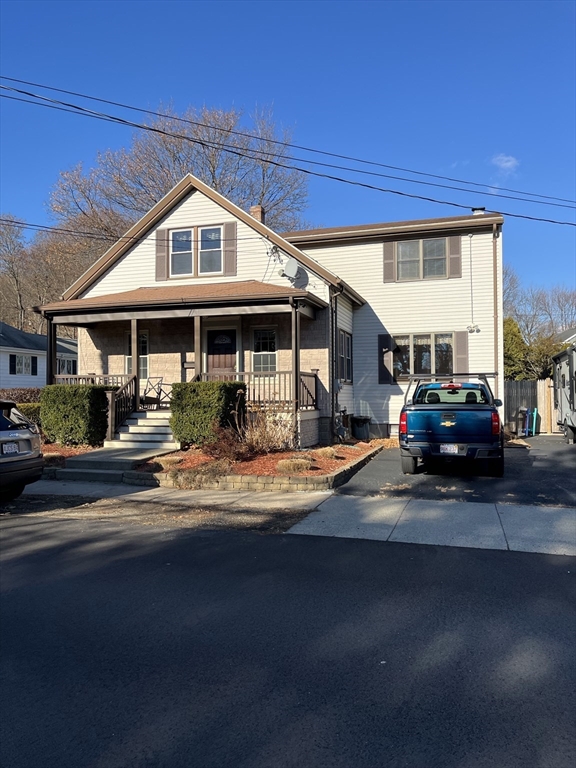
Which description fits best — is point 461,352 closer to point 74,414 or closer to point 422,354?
point 422,354

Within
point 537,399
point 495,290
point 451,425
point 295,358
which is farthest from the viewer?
point 537,399

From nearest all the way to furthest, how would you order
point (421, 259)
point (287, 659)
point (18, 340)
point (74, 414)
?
point (287, 659), point (74, 414), point (421, 259), point (18, 340)

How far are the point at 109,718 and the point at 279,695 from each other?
0.95 m

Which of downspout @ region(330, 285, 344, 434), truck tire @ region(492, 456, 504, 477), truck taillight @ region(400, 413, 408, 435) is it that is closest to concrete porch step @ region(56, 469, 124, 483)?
truck taillight @ region(400, 413, 408, 435)

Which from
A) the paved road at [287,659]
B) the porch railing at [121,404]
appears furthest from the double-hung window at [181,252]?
the paved road at [287,659]

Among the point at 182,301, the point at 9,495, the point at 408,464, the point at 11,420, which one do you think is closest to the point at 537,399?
the point at 408,464

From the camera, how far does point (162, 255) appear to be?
17500mm

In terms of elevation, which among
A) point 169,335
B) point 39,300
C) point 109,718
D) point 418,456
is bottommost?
point 109,718

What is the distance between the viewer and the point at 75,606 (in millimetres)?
4816

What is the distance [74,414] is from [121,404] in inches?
59.2

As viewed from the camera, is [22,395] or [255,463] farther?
[22,395]

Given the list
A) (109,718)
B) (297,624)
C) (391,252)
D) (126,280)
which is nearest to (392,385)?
(391,252)

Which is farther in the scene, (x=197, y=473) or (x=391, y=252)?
(x=391, y=252)

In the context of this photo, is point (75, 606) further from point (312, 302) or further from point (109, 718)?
point (312, 302)
